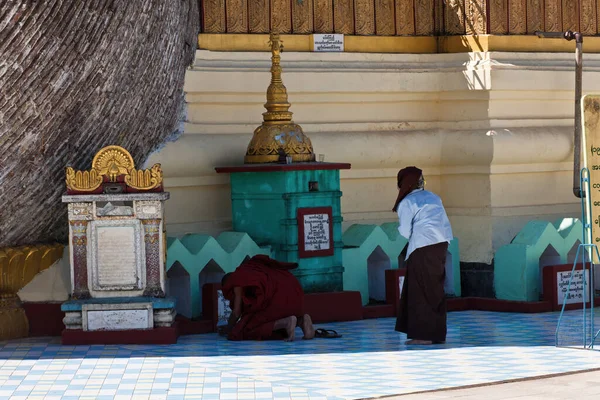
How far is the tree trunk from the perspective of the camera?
28.5ft

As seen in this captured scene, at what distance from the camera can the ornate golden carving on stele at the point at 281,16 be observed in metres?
11.3

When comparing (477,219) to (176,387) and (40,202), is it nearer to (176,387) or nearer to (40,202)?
(40,202)

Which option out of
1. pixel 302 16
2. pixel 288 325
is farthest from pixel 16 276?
pixel 302 16

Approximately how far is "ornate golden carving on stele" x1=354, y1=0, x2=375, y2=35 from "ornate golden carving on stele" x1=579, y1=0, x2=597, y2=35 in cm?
196

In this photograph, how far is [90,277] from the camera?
932cm

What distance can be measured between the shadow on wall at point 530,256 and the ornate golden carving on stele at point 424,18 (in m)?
1.95

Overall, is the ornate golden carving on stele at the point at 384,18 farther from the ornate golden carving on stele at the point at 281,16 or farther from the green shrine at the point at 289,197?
the green shrine at the point at 289,197

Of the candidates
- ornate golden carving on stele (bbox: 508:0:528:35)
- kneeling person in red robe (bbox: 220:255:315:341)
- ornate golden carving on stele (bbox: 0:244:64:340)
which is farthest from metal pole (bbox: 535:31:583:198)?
ornate golden carving on stele (bbox: 0:244:64:340)

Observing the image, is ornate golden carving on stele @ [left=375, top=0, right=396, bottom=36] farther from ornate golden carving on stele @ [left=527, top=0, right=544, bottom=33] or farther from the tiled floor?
the tiled floor

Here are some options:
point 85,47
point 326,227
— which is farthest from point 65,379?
point 326,227

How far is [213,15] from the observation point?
11.0 meters

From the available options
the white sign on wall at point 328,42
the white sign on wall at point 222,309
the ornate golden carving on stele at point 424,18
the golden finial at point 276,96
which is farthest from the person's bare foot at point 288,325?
the ornate golden carving on stele at point 424,18

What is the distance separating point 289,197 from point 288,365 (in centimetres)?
224

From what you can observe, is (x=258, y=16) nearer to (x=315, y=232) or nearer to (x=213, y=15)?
(x=213, y=15)
